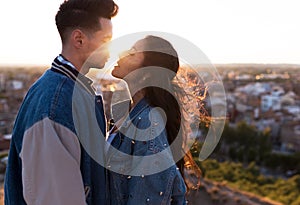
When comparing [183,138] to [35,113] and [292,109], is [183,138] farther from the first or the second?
[292,109]

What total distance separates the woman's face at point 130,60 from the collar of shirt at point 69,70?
0.57 feet

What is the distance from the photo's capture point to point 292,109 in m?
30.0

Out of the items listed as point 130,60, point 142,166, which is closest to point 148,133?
point 142,166

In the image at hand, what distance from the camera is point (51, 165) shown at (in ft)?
3.46

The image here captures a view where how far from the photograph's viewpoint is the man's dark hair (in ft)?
3.85

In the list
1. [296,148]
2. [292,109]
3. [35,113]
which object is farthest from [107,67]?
[292,109]

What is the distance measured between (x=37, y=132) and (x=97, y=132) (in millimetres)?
162

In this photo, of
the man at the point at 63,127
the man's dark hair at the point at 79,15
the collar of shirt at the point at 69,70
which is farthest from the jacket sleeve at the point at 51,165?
the man's dark hair at the point at 79,15

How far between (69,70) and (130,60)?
0.23 metres

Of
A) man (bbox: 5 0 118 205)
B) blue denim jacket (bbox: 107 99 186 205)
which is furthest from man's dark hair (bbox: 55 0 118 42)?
blue denim jacket (bbox: 107 99 186 205)

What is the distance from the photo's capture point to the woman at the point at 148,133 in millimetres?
1241

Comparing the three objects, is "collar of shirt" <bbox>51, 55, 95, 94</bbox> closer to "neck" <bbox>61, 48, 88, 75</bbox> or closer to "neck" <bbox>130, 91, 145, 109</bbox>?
"neck" <bbox>61, 48, 88, 75</bbox>

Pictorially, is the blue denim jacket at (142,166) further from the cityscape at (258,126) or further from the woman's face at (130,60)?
the cityscape at (258,126)

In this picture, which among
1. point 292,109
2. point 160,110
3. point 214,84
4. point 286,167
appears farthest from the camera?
point 292,109
